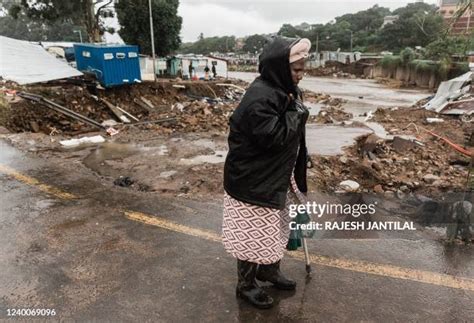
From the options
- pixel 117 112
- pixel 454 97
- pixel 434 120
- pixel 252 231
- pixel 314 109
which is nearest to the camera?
pixel 252 231

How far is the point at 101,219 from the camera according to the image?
3.71 meters

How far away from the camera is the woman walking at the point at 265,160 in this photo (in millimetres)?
1995

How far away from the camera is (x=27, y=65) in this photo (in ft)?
41.1

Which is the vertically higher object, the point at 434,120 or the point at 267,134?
the point at 267,134

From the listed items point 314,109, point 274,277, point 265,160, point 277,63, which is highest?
point 277,63

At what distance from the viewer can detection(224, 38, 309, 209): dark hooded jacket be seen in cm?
198

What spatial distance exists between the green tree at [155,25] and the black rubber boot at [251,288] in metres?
27.1

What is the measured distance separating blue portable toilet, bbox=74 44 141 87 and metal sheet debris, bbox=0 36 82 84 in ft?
1.89

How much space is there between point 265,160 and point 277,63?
0.56 meters

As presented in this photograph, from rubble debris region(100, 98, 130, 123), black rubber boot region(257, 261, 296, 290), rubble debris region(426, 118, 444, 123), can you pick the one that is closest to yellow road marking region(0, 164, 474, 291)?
black rubber boot region(257, 261, 296, 290)

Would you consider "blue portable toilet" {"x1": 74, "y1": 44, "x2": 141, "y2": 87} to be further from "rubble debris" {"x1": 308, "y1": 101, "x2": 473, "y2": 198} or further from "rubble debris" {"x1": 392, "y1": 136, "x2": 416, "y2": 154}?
"rubble debris" {"x1": 392, "y1": 136, "x2": 416, "y2": 154}

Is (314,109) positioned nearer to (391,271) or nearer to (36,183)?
(36,183)

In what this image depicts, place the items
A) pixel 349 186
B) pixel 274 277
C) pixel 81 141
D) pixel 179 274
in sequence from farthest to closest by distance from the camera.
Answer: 1. pixel 81 141
2. pixel 349 186
3. pixel 179 274
4. pixel 274 277

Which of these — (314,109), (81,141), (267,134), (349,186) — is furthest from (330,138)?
(314,109)
